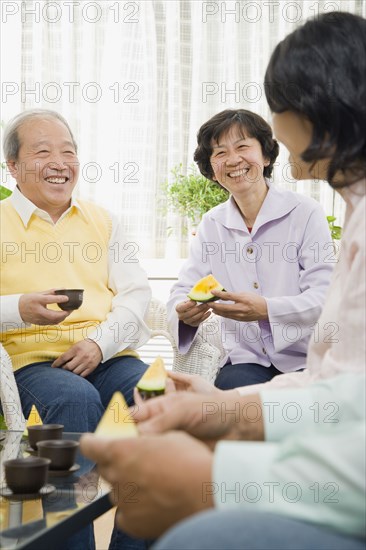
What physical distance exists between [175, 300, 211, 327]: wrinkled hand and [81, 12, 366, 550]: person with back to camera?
1.05m

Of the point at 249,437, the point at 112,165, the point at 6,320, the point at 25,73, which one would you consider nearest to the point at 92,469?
the point at 249,437

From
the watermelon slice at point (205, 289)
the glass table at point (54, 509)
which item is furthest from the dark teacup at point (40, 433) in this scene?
the watermelon slice at point (205, 289)

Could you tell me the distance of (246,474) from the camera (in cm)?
92

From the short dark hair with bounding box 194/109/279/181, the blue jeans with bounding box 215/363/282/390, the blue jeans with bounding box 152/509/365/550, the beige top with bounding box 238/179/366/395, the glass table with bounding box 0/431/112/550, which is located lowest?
the glass table with bounding box 0/431/112/550

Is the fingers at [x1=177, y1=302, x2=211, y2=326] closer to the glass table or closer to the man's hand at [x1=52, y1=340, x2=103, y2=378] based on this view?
the man's hand at [x1=52, y1=340, x2=103, y2=378]

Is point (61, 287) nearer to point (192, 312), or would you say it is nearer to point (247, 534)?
point (192, 312)

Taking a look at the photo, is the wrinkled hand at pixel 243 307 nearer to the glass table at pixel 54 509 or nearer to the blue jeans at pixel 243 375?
the blue jeans at pixel 243 375

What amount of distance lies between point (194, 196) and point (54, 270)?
166 centimetres

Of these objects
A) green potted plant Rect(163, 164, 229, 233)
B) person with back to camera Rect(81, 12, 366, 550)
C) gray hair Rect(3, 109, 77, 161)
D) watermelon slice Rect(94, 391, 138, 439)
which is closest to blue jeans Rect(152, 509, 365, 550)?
person with back to camera Rect(81, 12, 366, 550)

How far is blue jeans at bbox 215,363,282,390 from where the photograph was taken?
8.29 feet

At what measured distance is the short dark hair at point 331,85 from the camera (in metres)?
1.23

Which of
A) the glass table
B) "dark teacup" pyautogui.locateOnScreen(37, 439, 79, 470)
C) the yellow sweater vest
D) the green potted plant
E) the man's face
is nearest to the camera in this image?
the glass table

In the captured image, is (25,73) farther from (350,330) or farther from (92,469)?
(350,330)

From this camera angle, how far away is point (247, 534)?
862 millimetres
